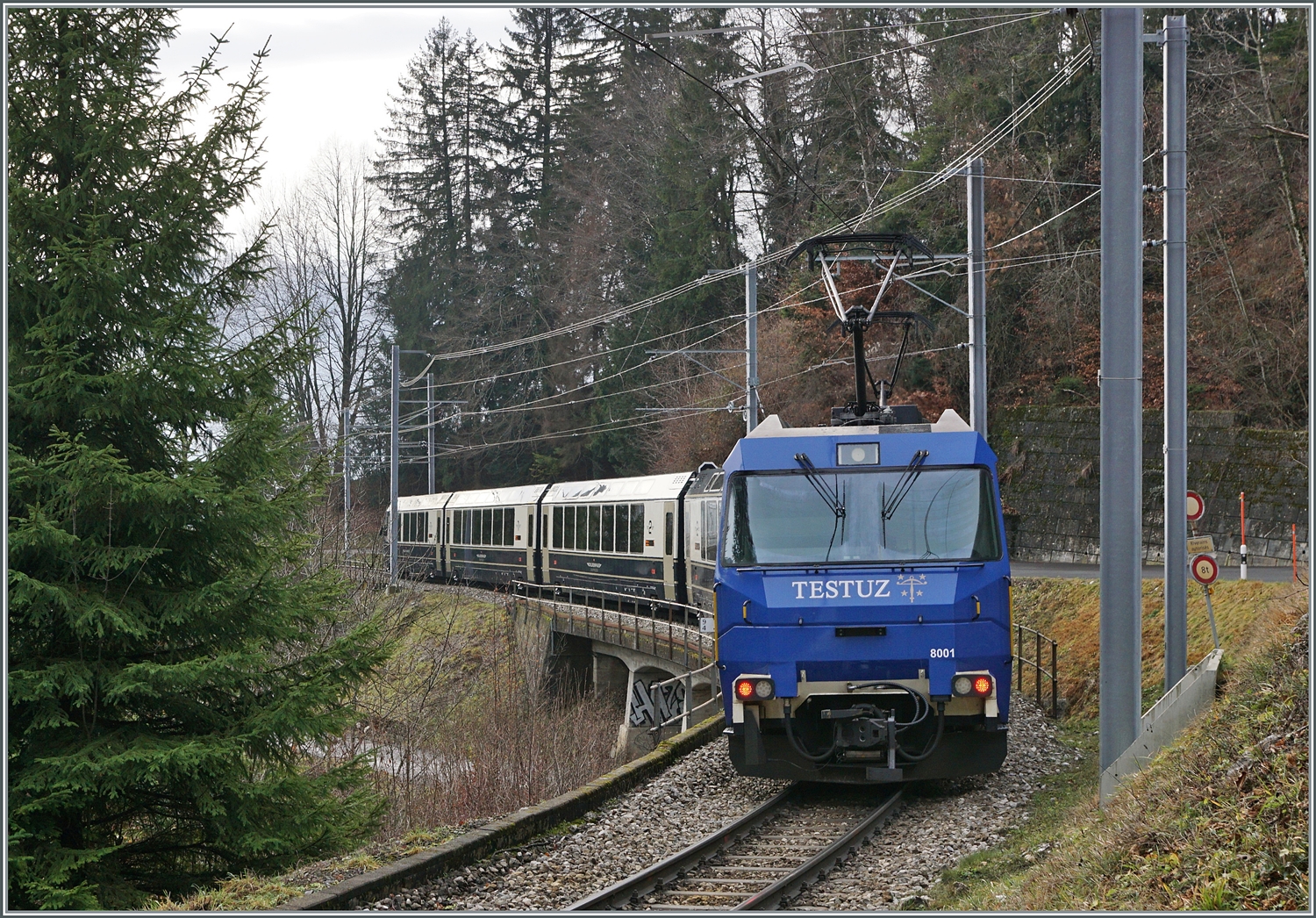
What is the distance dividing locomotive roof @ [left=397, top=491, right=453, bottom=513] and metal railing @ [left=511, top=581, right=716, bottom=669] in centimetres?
983

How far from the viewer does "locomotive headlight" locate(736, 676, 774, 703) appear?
31.6ft

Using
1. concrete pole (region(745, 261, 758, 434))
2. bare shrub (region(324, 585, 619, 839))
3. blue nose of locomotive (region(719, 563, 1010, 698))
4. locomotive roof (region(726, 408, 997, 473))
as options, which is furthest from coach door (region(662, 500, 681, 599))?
blue nose of locomotive (region(719, 563, 1010, 698))

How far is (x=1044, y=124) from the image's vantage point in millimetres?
32219

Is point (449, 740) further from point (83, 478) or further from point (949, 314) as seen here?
point (949, 314)

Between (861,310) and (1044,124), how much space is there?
22384 mm

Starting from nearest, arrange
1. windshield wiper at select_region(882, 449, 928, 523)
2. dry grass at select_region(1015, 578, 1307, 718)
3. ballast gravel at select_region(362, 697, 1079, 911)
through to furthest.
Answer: ballast gravel at select_region(362, 697, 1079, 911), windshield wiper at select_region(882, 449, 928, 523), dry grass at select_region(1015, 578, 1307, 718)

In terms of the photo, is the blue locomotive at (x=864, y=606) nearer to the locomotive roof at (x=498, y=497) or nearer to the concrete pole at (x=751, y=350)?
the concrete pole at (x=751, y=350)

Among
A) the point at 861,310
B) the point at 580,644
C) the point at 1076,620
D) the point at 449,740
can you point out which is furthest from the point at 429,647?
the point at 861,310

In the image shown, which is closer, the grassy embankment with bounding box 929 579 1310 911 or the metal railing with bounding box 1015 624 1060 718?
the grassy embankment with bounding box 929 579 1310 911

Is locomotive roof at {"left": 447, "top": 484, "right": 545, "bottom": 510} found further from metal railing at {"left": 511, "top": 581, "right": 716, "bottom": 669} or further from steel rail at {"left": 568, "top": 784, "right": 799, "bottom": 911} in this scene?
steel rail at {"left": 568, "top": 784, "right": 799, "bottom": 911}

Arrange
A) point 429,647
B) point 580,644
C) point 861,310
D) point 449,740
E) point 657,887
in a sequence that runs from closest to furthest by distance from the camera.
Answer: point 657,887, point 861,310, point 449,740, point 429,647, point 580,644

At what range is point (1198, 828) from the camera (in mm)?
5922

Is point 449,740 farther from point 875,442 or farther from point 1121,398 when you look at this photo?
point 1121,398

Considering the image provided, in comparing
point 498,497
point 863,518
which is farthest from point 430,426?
point 863,518
